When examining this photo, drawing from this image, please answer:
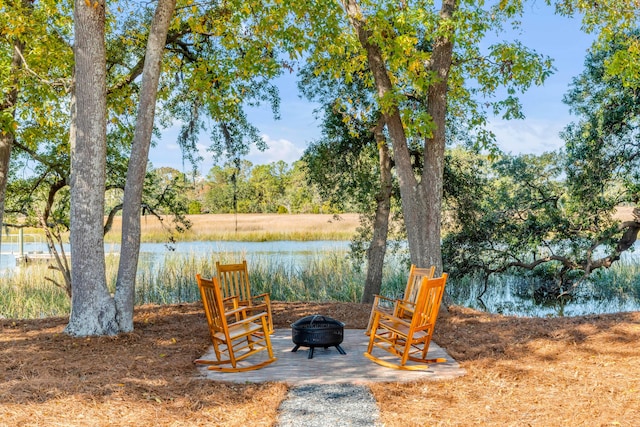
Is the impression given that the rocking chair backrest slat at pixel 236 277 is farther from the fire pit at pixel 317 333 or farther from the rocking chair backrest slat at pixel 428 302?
the rocking chair backrest slat at pixel 428 302

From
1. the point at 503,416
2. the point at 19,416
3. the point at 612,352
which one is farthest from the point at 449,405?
the point at 19,416

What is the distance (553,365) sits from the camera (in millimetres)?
5055

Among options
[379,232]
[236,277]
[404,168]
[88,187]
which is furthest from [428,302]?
[379,232]

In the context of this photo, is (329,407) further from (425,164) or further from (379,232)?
(379,232)

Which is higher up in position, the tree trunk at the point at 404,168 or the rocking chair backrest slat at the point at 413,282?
the tree trunk at the point at 404,168

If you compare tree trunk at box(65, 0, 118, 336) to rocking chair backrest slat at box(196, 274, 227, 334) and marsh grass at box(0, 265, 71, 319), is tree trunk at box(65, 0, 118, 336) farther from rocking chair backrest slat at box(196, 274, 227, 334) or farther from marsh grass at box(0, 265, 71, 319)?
marsh grass at box(0, 265, 71, 319)

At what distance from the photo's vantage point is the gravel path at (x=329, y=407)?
352cm

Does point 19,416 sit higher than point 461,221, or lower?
lower

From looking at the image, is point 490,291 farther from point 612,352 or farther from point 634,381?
point 634,381

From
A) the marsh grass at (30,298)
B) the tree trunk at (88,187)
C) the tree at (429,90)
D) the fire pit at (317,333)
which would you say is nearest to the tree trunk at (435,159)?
the tree at (429,90)

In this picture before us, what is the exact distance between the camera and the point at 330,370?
4816 mm

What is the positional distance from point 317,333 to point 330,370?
1.67 feet

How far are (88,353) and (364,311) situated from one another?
147 inches

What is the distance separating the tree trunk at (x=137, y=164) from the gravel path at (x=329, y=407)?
305 cm
